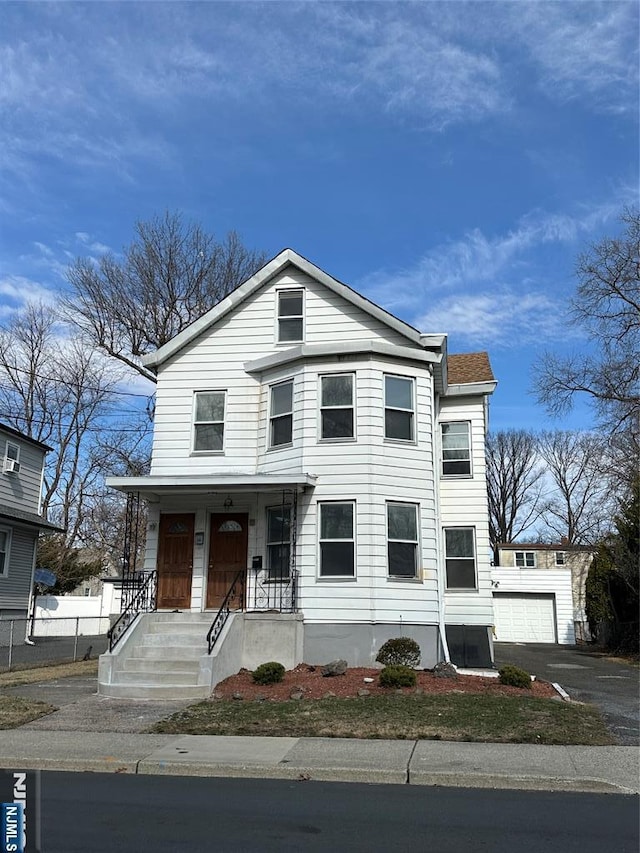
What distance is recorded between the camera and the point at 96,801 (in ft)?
21.7

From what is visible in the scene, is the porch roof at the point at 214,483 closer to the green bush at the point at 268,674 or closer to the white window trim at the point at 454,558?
the green bush at the point at 268,674

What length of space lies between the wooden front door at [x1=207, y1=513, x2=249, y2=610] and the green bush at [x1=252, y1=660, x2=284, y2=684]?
293cm

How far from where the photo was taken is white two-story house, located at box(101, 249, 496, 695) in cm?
1503

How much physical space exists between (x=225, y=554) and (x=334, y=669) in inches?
158

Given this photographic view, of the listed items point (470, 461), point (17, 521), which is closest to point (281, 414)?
point (470, 461)

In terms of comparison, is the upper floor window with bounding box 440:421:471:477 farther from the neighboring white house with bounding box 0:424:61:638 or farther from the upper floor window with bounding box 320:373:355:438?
the neighboring white house with bounding box 0:424:61:638

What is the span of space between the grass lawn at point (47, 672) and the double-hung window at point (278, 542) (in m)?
4.63

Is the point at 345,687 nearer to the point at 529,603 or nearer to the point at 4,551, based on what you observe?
the point at 4,551

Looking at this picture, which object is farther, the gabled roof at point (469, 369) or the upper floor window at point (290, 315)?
the gabled roof at point (469, 369)

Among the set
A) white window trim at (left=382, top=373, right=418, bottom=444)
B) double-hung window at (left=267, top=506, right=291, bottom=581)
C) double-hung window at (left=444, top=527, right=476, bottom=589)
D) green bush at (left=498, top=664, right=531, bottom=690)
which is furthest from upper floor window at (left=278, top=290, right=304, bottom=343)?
green bush at (left=498, top=664, right=531, bottom=690)

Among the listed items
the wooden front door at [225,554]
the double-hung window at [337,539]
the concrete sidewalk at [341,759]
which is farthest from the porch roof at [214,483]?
the concrete sidewalk at [341,759]

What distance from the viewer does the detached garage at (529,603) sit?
33.5 m

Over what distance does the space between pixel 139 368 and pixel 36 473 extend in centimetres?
553

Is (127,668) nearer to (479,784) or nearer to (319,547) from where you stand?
(319,547)
